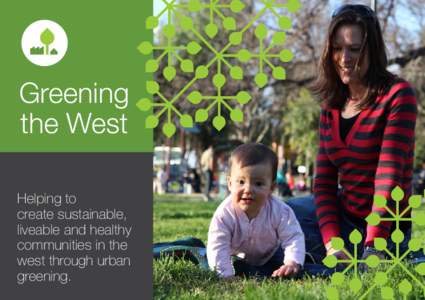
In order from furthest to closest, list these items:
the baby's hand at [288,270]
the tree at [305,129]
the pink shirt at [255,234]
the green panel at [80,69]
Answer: the tree at [305,129] < the pink shirt at [255,234] < the baby's hand at [288,270] < the green panel at [80,69]

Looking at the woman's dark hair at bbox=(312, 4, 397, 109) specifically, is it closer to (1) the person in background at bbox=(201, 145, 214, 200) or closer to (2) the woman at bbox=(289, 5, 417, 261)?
(2) the woman at bbox=(289, 5, 417, 261)

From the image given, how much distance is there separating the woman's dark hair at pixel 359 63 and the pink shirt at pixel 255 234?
601 mm

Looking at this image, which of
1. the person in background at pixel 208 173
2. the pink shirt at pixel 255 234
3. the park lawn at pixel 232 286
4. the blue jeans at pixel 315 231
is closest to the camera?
the park lawn at pixel 232 286

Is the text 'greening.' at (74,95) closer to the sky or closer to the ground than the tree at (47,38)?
closer to the ground

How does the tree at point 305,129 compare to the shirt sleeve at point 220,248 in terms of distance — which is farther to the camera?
the tree at point 305,129

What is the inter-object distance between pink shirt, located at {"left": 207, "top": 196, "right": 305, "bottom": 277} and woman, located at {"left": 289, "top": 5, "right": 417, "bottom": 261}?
0.19 metres

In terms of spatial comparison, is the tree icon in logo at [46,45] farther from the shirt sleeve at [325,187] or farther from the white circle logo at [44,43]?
the shirt sleeve at [325,187]

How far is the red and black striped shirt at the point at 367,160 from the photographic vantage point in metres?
2.96

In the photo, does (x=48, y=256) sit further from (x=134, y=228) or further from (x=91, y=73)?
(x=91, y=73)

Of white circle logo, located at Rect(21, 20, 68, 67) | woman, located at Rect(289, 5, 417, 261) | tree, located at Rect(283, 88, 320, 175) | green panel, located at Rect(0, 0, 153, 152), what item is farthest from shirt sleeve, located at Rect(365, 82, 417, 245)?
tree, located at Rect(283, 88, 320, 175)

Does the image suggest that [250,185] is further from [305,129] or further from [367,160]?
[305,129]

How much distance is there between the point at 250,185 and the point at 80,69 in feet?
3.98

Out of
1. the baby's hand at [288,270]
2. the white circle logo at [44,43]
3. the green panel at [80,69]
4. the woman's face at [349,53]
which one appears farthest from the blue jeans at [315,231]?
the white circle logo at [44,43]

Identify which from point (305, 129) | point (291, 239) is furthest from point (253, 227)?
point (305, 129)
